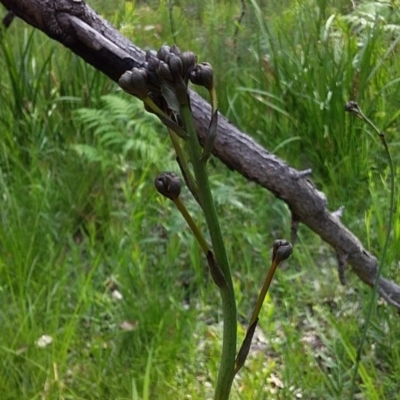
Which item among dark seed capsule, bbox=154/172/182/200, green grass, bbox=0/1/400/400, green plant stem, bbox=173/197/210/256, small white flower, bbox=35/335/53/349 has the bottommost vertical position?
small white flower, bbox=35/335/53/349

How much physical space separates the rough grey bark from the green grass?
223 millimetres

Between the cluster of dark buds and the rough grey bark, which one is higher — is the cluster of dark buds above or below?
above

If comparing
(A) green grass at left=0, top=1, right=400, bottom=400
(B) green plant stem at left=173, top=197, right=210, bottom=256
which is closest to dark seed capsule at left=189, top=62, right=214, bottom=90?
(B) green plant stem at left=173, top=197, right=210, bottom=256

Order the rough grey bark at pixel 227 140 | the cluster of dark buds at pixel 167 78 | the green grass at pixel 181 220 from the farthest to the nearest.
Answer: the green grass at pixel 181 220 < the rough grey bark at pixel 227 140 < the cluster of dark buds at pixel 167 78

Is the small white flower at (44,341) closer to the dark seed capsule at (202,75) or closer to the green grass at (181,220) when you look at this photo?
the green grass at (181,220)

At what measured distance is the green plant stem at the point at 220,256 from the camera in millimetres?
556

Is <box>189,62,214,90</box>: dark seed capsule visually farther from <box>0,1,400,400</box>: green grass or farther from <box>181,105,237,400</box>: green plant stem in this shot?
<box>0,1,400,400</box>: green grass

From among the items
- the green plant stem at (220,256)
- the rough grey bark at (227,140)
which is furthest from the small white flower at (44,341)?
the green plant stem at (220,256)

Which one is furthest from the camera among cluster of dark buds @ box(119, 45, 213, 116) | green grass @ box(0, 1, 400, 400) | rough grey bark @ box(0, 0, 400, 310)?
green grass @ box(0, 1, 400, 400)

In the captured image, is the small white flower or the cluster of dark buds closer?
the cluster of dark buds

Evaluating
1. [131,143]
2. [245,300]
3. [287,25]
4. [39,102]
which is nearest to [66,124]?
[39,102]

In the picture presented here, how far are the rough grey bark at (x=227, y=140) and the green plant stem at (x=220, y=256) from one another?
2.14 ft

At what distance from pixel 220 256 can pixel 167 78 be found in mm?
181

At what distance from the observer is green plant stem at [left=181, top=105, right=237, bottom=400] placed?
0.56 metres
